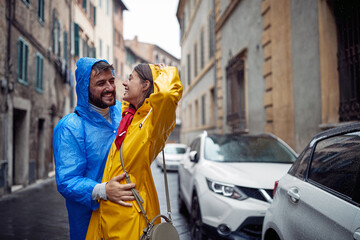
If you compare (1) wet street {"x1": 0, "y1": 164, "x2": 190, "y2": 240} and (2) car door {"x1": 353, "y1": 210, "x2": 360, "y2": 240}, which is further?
(1) wet street {"x1": 0, "y1": 164, "x2": 190, "y2": 240}

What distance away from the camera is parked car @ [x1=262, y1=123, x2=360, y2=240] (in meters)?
2.07

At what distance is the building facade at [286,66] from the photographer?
7.00m

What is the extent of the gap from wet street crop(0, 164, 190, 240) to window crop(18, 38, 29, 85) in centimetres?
354

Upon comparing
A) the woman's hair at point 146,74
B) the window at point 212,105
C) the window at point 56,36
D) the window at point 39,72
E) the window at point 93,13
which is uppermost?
the window at point 93,13

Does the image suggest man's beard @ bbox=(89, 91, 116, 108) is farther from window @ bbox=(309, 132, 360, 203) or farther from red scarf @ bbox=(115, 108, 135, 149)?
window @ bbox=(309, 132, 360, 203)

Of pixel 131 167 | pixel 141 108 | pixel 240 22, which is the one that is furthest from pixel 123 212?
pixel 240 22

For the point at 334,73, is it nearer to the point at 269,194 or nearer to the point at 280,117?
the point at 280,117

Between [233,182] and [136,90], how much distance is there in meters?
2.74

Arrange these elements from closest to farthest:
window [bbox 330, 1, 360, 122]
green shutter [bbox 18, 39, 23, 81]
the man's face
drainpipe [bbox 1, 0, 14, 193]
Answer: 1. the man's face
2. window [bbox 330, 1, 360, 122]
3. drainpipe [bbox 1, 0, 14, 193]
4. green shutter [bbox 18, 39, 23, 81]

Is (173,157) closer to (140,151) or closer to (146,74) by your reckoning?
(146,74)

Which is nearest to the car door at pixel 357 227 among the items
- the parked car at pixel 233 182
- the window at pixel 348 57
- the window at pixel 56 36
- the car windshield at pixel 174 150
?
the parked car at pixel 233 182

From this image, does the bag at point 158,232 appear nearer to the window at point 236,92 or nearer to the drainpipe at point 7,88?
the drainpipe at point 7,88

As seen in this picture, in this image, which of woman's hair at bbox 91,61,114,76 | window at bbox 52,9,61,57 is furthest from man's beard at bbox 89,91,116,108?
window at bbox 52,9,61,57

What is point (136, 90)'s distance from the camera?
2123 mm
